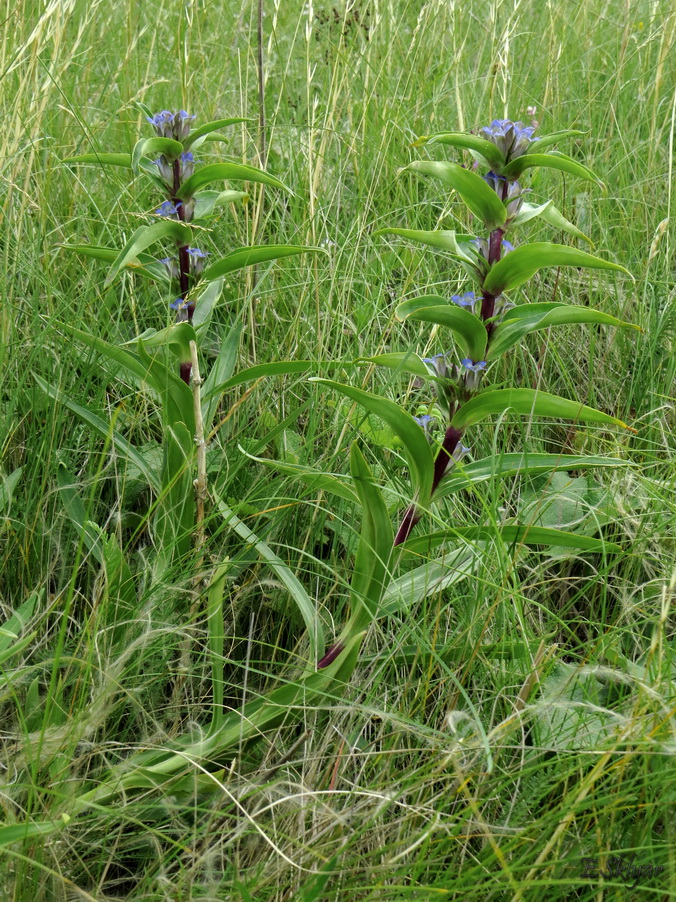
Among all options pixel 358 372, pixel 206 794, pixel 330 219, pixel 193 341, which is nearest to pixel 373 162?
pixel 330 219

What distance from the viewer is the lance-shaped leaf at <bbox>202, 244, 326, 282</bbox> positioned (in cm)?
128

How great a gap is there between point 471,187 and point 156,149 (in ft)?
1.63

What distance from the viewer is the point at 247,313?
6.24 ft

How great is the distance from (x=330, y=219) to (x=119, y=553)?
1.26 metres

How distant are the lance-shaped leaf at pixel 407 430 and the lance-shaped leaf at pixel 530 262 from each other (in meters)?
0.23

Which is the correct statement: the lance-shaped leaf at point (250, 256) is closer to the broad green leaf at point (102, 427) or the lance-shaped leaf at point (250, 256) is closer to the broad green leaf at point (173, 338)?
the broad green leaf at point (173, 338)

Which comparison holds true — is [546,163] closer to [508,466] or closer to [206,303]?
[508,466]

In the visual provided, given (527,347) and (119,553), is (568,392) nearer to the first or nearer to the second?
(527,347)

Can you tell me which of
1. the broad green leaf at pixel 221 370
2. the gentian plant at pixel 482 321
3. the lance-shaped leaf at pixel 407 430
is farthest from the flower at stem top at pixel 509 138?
the broad green leaf at pixel 221 370

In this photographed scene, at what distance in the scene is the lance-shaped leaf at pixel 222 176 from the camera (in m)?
1.27

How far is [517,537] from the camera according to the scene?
1.23 meters

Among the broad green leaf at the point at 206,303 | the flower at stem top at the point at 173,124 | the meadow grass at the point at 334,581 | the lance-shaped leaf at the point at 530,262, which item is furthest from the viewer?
the broad green leaf at the point at 206,303

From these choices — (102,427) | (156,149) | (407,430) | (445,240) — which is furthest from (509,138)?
(102,427)

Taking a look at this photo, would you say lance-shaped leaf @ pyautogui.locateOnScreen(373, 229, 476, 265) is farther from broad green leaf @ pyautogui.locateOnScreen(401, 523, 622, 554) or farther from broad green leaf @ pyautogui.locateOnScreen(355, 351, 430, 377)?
broad green leaf @ pyautogui.locateOnScreen(401, 523, 622, 554)
